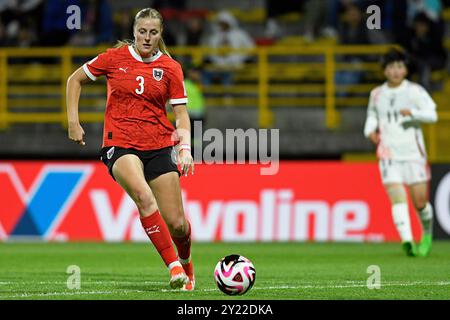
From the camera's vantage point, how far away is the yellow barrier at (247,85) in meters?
20.3

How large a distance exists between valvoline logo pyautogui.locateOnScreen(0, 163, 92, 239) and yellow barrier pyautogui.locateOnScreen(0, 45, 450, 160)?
1.93 m

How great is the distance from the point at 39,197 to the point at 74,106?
8604 mm

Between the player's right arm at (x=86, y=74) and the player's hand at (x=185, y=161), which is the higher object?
the player's right arm at (x=86, y=74)

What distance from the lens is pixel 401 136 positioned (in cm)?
1495

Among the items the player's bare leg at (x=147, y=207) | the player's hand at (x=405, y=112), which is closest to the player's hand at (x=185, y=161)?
the player's bare leg at (x=147, y=207)

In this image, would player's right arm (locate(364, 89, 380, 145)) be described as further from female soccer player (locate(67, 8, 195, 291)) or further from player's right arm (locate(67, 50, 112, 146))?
player's right arm (locate(67, 50, 112, 146))

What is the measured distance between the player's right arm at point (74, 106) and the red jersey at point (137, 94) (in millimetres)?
85

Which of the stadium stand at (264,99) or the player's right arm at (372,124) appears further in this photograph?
the stadium stand at (264,99)

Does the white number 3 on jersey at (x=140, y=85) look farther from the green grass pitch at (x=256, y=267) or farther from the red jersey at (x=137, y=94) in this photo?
the green grass pitch at (x=256, y=267)

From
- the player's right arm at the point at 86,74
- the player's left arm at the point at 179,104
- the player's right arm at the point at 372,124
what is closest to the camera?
the player's left arm at the point at 179,104

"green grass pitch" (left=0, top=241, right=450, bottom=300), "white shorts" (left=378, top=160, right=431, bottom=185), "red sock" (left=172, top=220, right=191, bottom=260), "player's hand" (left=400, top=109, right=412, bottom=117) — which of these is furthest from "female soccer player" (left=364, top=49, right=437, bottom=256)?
"red sock" (left=172, top=220, right=191, bottom=260)

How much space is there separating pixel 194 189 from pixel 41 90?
4486 millimetres
